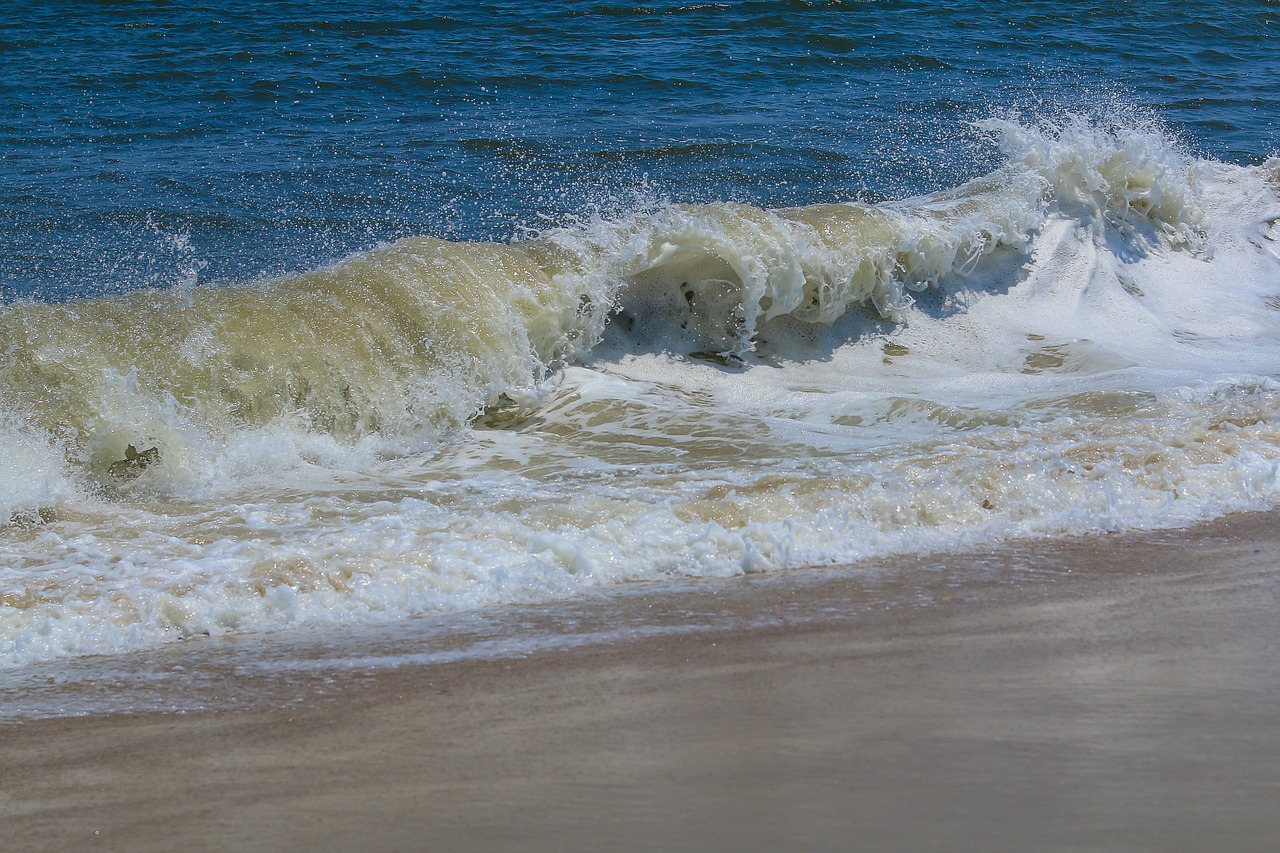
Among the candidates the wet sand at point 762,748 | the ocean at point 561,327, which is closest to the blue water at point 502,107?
the ocean at point 561,327

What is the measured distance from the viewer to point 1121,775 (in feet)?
8.09

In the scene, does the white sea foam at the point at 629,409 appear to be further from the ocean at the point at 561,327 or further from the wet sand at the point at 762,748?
the wet sand at the point at 762,748

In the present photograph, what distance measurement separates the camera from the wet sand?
2354mm

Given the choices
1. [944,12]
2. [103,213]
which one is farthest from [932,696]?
[944,12]

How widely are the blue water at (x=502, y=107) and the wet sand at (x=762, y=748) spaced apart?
512cm

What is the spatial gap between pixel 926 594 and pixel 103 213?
23.1 ft

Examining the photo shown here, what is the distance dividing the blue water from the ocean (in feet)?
0.20

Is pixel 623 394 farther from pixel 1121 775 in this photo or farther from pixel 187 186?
pixel 187 186

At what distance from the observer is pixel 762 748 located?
104 inches

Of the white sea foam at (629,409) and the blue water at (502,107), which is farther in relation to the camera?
the blue water at (502,107)

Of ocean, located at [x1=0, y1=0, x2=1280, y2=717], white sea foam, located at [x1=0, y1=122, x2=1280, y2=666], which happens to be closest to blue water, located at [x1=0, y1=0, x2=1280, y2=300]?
ocean, located at [x1=0, y1=0, x2=1280, y2=717]

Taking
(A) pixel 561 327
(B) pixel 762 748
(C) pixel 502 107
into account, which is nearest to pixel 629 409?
(A) pixel 561 327

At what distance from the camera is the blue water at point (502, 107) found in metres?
8.51

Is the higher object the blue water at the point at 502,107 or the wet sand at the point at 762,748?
the blue water at the point at 502,107
